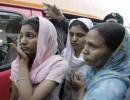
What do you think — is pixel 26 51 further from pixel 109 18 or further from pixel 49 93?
pixel 109 18

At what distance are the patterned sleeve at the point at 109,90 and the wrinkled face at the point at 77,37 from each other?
38.7 inches

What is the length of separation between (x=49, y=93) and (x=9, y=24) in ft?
3.59

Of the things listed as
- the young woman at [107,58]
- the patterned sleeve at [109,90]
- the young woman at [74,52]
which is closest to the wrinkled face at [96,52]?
the young woman at [107,58]

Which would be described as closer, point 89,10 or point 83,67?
point 83,67

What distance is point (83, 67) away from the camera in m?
2.93

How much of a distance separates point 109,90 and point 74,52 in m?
1.09

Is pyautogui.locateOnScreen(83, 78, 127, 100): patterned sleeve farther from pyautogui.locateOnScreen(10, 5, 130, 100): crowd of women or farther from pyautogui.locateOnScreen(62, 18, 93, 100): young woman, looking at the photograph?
pyautogui.locateOnScreen(62, 18, 93, 100): young woman

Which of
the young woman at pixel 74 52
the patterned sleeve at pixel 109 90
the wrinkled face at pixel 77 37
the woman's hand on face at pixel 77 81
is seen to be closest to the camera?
the patterned sleeve at pixel 109 90

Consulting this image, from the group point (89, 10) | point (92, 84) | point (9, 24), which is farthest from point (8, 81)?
point (89, 10)

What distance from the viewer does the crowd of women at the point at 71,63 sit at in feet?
6.98

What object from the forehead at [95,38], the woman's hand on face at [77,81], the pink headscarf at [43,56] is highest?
the forehead at [95,38]

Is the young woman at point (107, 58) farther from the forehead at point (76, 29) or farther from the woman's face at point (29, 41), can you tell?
the forehead at point (76, 29)

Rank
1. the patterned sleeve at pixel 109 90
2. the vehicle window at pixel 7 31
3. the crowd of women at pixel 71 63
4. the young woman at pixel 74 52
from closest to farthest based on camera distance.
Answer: the patterned sleeve at pixel 109 90 < the crowd of women at pixel 71 63 < the young woman at pixel 74 52 < the vehicle window at pixel 7 31

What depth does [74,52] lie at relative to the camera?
3088 millimetres
